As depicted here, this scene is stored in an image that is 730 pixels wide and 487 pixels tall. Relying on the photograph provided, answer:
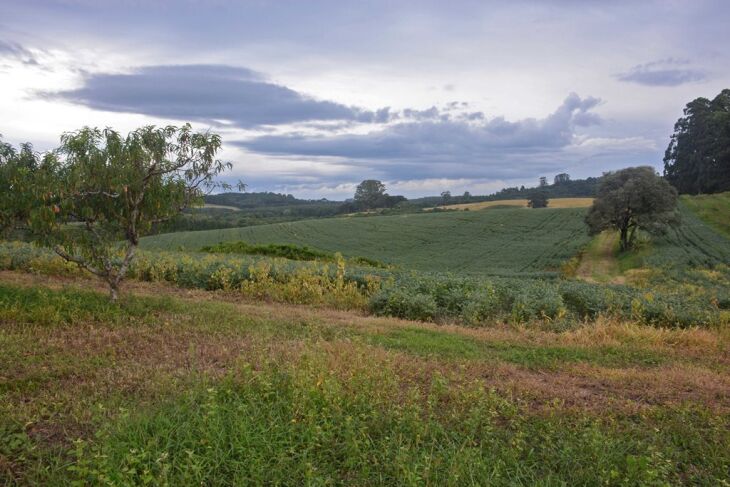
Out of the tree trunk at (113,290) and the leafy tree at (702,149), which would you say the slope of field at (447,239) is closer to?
the leafy tree at (702,149)

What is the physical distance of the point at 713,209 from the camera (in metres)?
54.5

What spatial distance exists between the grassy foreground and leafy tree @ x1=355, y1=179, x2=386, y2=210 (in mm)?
96119

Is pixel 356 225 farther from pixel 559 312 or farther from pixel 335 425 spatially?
pixel 335 425

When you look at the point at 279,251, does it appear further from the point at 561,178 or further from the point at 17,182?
the point at 561,178

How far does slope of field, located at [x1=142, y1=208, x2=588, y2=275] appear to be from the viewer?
40688 millimetres

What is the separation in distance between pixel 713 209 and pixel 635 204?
20.2 metres

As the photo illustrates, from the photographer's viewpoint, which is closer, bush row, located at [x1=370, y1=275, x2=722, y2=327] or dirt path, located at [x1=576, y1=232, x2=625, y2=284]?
bush row, located at [x1=370, y1=275, x2=722, y2=327]

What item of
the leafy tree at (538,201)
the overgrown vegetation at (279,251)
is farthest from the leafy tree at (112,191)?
the leafy tree at (538,201)

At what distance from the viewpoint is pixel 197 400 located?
190 inches

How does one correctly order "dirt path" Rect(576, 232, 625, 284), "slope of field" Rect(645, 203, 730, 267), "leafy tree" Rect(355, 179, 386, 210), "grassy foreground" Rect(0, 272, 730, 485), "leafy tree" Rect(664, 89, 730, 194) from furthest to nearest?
"leafy tree" Rect(355, 179, 386, 210) → "leafy tree" Rect(664, 89, 730, 194) → "slope of field" Rect(645, 203, 730, 267) → "dirt path" Rect(576, 232, 625, 284) → "grassy foreground" Rect(0, 272, 730, 485)

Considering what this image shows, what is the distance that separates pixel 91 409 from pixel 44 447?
0.59 meters

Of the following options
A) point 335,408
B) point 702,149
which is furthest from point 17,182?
point 702,149

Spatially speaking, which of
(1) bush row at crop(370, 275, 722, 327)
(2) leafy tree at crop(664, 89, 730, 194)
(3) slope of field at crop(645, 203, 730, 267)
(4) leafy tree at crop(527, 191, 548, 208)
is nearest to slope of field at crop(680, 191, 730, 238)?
(3) slope of field at crop(645, 203, 730, 267)

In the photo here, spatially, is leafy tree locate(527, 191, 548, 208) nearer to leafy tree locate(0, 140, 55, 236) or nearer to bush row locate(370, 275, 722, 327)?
bush row locate(370, 275, 722, 327)
